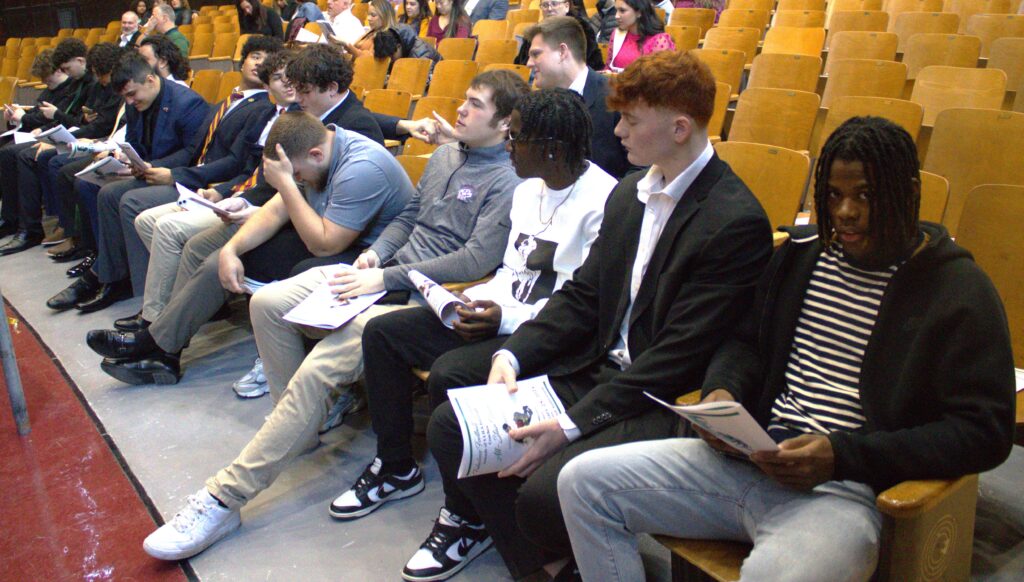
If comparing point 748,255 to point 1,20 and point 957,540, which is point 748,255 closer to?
point 957,540

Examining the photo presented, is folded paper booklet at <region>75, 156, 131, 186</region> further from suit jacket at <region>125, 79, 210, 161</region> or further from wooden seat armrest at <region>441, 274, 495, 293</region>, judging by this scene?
wooden seat armrest at <region>441, 274, 495, 293</region>

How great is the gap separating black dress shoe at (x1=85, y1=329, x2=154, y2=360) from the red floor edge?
213mm

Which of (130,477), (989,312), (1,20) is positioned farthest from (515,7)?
(1,20)

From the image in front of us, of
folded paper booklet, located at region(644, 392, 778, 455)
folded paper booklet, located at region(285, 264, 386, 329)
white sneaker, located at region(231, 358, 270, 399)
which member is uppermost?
folded paper booklet, located at region(644, 392, 778, 455)

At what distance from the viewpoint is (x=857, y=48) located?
3893 mm

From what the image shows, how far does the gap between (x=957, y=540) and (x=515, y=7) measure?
7.37 meters

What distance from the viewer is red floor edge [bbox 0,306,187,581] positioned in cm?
203

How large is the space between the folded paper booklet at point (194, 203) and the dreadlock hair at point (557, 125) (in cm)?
138

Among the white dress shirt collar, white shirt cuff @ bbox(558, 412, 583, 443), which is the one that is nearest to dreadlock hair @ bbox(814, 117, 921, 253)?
white shirt cuff @ bbox(558, 412, 583, 443)

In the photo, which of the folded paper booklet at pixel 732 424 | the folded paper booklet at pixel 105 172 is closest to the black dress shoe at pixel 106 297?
the folded paper booklet at pixel 105 172

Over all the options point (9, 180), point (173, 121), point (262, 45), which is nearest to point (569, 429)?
point (262, 45)

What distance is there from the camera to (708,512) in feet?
4.49

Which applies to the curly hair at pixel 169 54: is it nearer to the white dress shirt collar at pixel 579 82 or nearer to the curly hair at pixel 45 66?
the curly hair at pixel 45 66

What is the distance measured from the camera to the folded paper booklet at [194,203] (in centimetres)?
291
